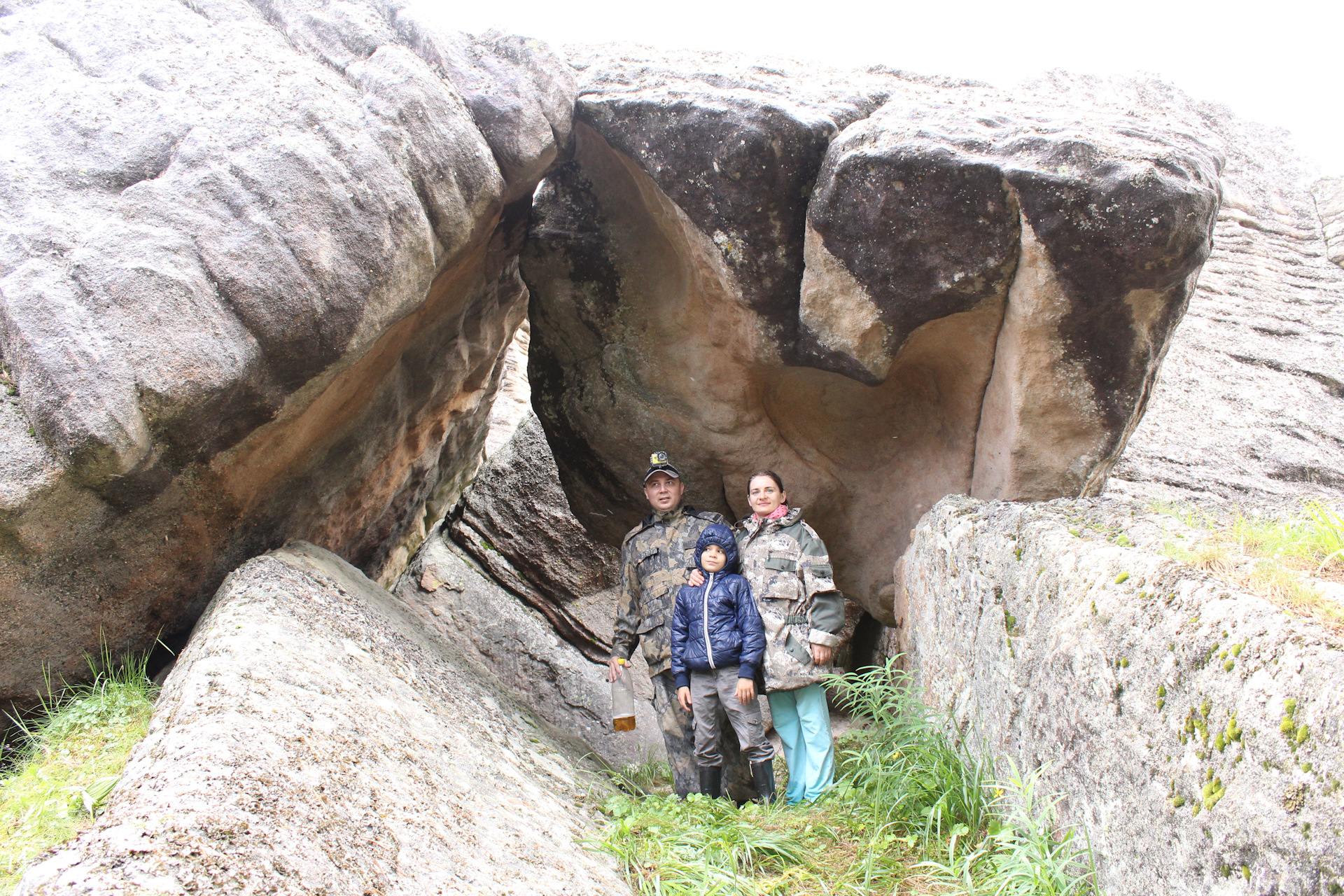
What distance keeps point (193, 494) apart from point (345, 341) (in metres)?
0.85

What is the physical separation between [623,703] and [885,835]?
180 centimetres

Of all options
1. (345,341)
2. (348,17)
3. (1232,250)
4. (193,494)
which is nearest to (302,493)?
(193,494)

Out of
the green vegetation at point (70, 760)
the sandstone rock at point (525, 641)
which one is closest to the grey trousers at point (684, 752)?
the green vegetation at point (70, 760)

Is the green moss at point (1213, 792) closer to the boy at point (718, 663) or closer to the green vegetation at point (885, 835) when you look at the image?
the green vegetation at point (885, 835)

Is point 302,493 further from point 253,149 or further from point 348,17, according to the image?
point 348,17

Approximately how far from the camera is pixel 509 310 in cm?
634

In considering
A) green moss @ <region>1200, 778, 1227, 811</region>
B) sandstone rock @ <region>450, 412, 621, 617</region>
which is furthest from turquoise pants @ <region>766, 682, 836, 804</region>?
sandstone rock @ <region>450, 412, 621, 617</region>

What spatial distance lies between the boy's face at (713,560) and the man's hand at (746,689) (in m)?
0.52

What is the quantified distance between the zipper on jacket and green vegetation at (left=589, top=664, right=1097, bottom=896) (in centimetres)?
68

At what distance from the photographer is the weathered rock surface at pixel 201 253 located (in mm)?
2830

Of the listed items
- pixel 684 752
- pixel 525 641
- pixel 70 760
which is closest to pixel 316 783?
pixel 70 760

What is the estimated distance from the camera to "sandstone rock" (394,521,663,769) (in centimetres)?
686

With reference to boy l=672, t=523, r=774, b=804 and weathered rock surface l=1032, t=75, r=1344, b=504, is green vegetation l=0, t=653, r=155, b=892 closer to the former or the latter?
boy l=672, t=523, r=774, b=804

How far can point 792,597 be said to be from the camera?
12.7ft
